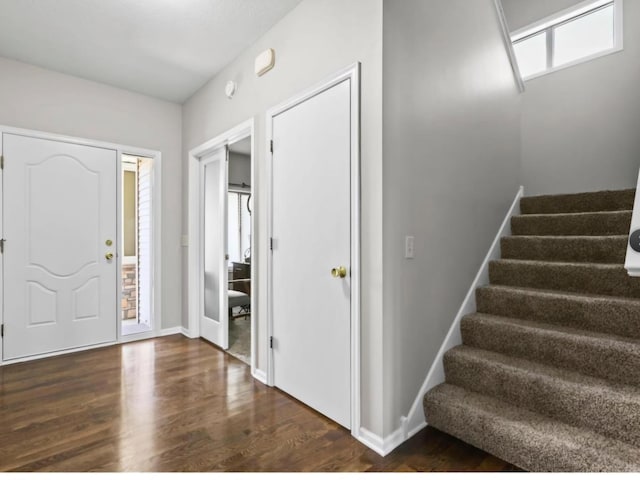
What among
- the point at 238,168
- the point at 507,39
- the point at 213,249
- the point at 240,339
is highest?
the point at 507,39

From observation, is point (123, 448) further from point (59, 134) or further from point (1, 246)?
point (59, 134)

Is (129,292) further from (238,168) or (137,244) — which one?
(238,168)

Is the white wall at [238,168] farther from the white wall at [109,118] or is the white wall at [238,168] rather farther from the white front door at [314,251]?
the white front door at [314,251]

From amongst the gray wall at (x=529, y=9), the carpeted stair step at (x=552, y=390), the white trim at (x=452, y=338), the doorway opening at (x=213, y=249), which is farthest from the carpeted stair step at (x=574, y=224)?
the gray wall at (x=529, y=9)

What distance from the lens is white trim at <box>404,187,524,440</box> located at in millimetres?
1994

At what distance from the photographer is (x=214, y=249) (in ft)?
12.5

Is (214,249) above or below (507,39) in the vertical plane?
below

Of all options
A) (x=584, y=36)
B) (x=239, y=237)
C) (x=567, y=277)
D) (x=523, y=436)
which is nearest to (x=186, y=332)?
(x=239, y=237)

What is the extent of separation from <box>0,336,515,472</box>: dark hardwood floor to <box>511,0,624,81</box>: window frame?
4110 millimetres

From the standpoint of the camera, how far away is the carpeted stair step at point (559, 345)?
1.74 metres

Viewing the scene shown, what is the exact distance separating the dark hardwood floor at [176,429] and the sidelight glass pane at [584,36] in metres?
4.22

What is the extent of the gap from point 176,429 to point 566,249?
2.94m

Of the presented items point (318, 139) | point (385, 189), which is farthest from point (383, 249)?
point (318, 139)

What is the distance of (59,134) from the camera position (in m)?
3.45
